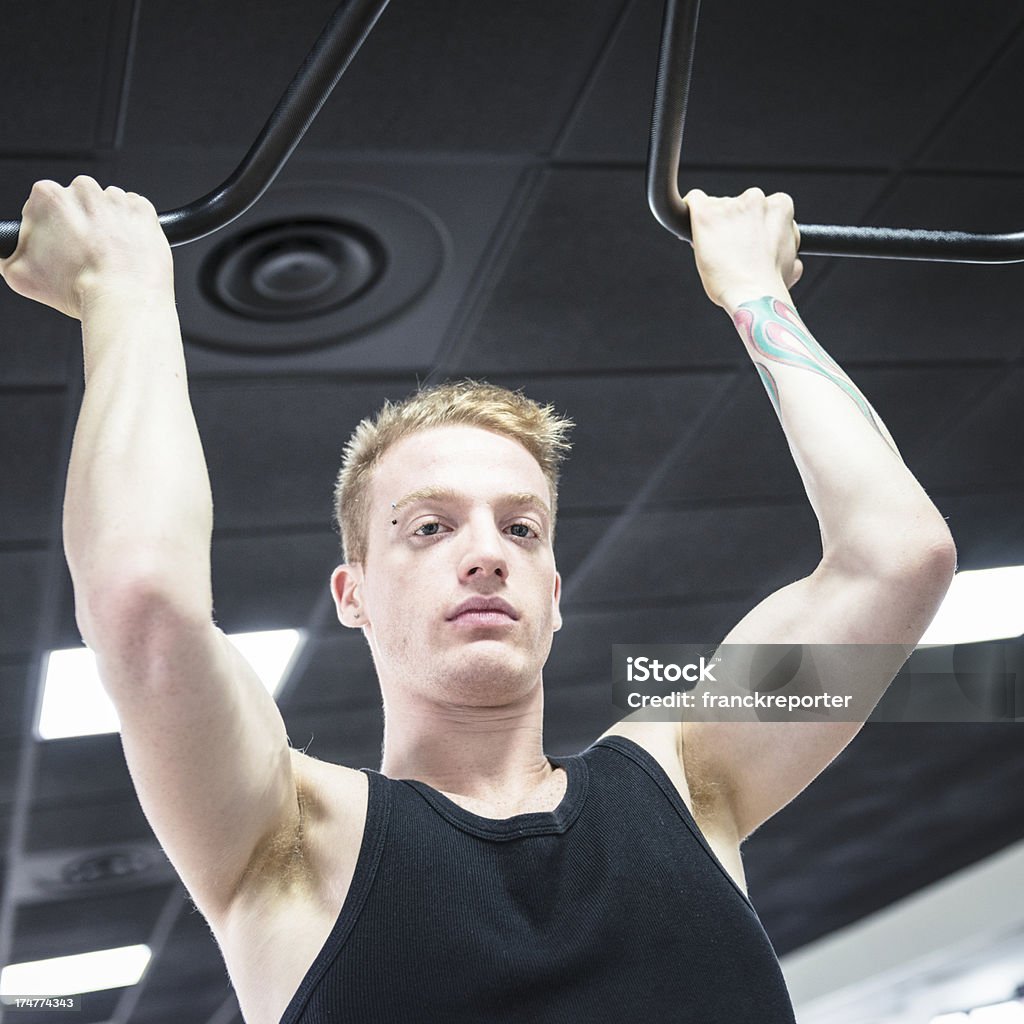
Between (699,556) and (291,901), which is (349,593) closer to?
(291,901)

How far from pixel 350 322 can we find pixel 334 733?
81.1 inches

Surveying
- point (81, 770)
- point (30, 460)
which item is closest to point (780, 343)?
point (30, 460)

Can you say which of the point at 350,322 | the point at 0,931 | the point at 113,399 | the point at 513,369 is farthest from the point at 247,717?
the point at 0,931

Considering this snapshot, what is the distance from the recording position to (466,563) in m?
1.09

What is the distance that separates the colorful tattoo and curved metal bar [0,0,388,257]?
0.44 meters

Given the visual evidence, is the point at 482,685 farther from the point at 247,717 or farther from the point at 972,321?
the point at 972,321

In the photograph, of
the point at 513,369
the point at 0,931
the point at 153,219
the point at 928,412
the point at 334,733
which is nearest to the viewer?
the point at 153,219

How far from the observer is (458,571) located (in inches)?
43.1

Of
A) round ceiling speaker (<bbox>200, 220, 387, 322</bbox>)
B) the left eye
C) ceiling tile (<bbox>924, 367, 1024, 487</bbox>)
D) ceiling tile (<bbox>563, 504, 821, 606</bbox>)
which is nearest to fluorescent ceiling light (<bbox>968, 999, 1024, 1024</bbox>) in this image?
ceiling tile (<bbox>563, 504, 821, 606</bbox>)

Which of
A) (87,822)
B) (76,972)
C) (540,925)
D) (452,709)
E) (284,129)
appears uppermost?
(87,822)

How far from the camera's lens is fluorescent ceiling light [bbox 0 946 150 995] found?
5.50m

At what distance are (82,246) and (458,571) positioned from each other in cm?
42

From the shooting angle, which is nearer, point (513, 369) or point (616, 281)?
point (616, 281)

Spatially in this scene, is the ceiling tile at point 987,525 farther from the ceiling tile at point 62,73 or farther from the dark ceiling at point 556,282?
the ceiling tile at point 62,73
